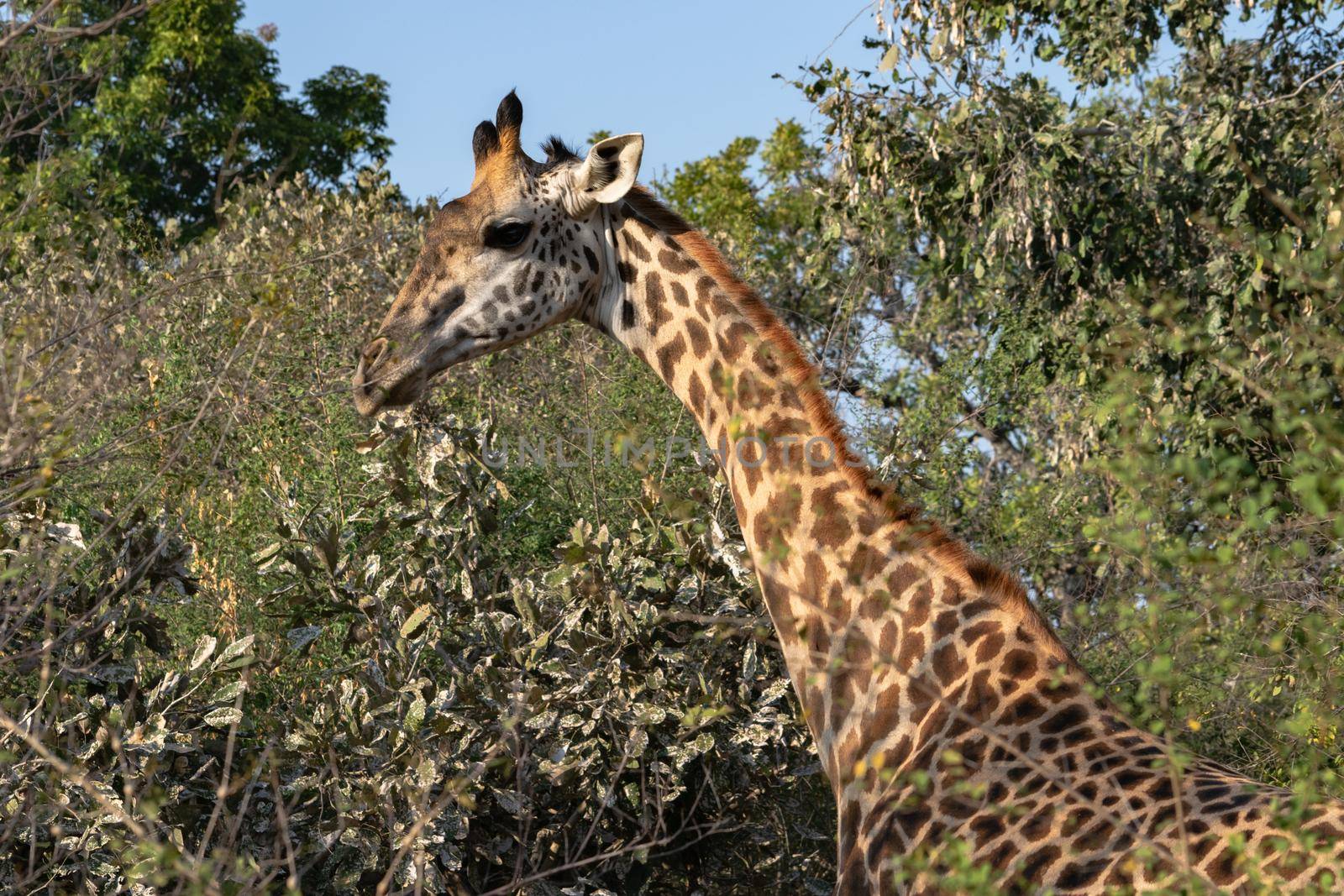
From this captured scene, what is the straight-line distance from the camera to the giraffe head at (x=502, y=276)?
509 centimetres

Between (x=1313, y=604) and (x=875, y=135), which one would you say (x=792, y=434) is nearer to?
(x=1313, y=604)

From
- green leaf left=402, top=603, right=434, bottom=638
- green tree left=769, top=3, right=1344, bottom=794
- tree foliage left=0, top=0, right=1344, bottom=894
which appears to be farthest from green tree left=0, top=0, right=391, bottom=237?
green leaf left=402, top=603, right=434, bottom=638

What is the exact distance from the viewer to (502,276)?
17.0 feet

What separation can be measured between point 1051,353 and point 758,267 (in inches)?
177

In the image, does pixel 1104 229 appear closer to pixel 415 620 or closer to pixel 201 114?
pixel 415 620

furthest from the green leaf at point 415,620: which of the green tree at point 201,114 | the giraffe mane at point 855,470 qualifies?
the green tree at point 201,114

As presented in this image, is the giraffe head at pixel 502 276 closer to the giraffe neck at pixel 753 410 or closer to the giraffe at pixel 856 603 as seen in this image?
the giraffe at pixel 856 603

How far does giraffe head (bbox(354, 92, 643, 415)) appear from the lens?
16.7ft

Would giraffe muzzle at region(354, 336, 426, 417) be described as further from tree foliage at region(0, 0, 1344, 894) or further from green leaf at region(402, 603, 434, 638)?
green leaf at region(402, 603, 434, 638)

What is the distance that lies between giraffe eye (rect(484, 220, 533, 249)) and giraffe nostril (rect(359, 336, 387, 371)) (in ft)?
1.67

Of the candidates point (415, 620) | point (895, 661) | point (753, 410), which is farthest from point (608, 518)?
point (895, 661)

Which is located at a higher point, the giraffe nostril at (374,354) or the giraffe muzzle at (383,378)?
the giraffe nostril at (374,354)

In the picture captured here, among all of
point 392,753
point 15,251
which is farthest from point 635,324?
point 15,251

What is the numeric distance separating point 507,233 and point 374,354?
0.62m
